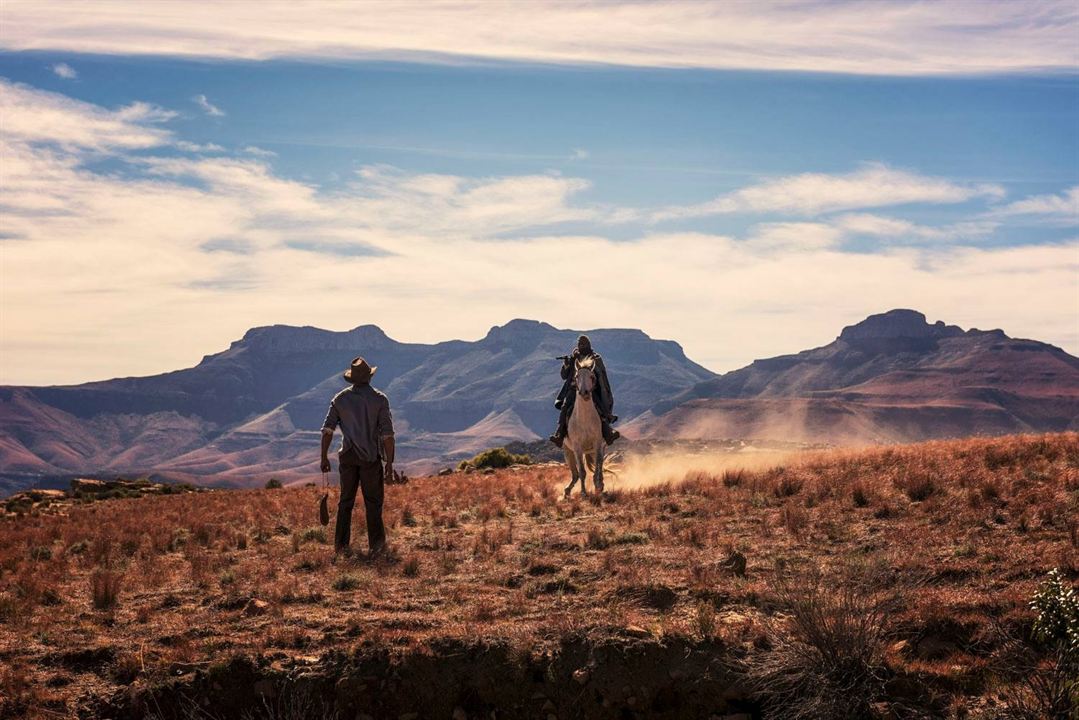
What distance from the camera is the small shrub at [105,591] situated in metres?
13.5

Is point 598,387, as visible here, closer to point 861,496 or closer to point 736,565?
point 861,496

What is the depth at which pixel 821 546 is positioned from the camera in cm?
1438

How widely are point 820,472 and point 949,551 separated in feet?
20.5

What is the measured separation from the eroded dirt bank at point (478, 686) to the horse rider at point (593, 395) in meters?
10.6

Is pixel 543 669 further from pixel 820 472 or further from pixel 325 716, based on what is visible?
pixel 820 472

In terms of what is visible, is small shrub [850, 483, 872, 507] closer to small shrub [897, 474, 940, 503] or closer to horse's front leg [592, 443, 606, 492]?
small shrub [897, 474, 940, 503]

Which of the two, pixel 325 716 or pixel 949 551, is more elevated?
pixel 949 551

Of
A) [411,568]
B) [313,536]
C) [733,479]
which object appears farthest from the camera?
[733,479]

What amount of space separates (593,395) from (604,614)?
10275 millimetres

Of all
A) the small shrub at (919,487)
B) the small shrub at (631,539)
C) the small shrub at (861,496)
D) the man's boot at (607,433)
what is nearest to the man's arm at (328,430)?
the small shrub at (631,539)

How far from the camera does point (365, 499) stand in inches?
652

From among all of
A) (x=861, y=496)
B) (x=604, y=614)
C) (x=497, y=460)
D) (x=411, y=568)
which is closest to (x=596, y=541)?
(x=411, y=568)

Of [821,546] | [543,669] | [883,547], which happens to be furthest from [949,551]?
[543,669]

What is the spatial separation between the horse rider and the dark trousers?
20.5 feet
